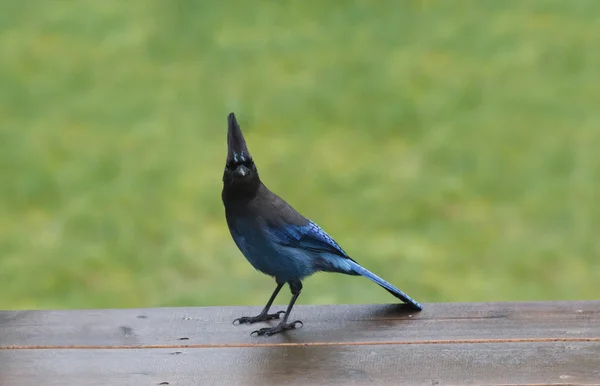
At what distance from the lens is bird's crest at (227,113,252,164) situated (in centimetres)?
317

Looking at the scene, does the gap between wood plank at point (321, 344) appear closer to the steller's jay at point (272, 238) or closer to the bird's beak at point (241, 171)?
the steller's jay at point (272, 238)

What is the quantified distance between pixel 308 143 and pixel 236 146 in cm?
438

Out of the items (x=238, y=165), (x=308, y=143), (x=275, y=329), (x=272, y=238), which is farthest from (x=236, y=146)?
(x=308, y=143)

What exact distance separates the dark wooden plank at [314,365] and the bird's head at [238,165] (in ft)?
1.60

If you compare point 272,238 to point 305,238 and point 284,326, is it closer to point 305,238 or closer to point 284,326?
point 305,238

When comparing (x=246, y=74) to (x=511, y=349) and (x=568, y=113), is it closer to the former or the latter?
(x=568, y=113)

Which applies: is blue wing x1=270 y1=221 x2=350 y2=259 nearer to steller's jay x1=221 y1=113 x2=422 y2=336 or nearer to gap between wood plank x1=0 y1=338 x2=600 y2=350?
steller's jay x1=221 y1=113 x2=422 y2=336

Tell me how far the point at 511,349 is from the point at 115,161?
4726 millimetres

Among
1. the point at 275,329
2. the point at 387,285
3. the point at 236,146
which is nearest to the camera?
the point at 236,146

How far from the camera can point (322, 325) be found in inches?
136

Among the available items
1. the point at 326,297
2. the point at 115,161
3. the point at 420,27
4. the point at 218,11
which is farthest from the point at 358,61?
the point at 326,297

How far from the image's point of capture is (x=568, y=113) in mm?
8016

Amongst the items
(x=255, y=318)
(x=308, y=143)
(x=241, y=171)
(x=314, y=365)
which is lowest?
(x=314, y=365)

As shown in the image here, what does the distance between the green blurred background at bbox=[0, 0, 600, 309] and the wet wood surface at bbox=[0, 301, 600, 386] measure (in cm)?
244
